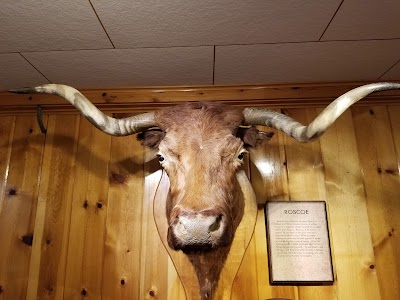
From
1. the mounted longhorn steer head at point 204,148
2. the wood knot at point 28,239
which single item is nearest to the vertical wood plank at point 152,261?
the mounted longhorn steer head at point 204,148

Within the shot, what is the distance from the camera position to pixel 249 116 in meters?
1.65

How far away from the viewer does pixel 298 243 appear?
1.92 metres

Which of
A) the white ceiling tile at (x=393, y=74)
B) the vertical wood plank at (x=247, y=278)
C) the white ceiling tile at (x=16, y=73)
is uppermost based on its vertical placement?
the white ceiling tile at (x=16, y=73)

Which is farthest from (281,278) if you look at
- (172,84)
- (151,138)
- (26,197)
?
(26,197)

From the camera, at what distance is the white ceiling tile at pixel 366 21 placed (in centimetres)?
149

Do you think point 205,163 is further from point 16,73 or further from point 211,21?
point 16,73

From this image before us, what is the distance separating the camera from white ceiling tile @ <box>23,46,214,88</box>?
184 centimetres

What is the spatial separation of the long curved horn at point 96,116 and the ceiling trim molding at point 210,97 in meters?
0.56

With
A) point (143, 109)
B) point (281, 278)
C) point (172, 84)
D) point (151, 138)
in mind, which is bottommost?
point (281, 278)

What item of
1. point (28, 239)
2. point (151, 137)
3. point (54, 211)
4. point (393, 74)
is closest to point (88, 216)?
point (54, 211)

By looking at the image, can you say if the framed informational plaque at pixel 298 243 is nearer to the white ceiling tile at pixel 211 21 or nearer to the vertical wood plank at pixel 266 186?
the vertical wood plank at pixel 266 186

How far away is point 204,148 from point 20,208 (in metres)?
1.43

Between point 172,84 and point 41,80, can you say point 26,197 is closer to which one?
point 41,80

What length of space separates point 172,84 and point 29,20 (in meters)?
0.92
